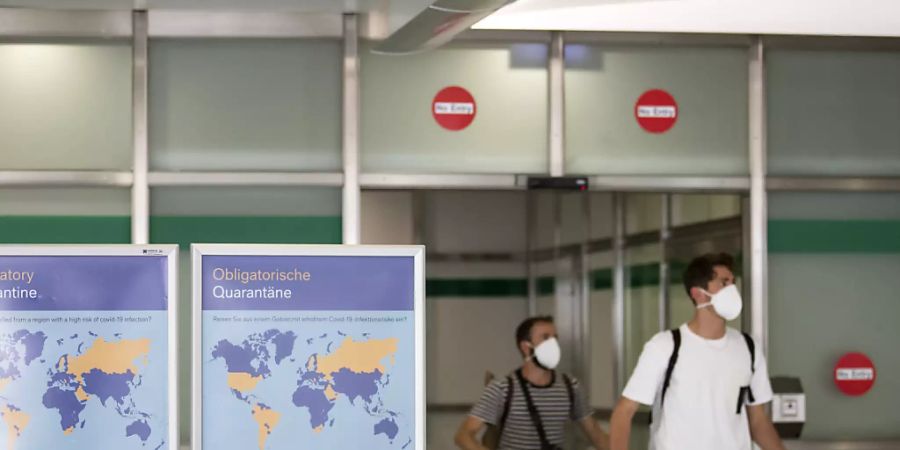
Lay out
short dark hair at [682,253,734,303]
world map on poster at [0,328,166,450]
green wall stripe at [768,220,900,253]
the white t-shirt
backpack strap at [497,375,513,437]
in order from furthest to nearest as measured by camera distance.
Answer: green wall stripe at [768,220,900,253], backpack strap at [497,375,513,437], short dark hair at [682,253,734,303], the white t-shirt, world map on poster at [0,328,166,450]

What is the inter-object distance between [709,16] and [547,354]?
200 cm

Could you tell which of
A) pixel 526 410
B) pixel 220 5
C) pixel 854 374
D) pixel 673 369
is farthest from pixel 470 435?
pixel 220 5

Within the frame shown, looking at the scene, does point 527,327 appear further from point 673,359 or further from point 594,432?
point 673,359

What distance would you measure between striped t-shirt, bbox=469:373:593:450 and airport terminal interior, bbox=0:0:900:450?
40 cm

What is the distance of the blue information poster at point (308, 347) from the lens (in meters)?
5.50

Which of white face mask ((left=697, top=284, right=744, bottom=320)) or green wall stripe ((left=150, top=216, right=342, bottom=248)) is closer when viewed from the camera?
white face mask ((left=697, top=284, right=744, bottom=320))

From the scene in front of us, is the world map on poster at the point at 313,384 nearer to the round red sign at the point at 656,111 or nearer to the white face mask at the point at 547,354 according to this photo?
the white face mask at the point at 547,354

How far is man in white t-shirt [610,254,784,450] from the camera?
6.93 m

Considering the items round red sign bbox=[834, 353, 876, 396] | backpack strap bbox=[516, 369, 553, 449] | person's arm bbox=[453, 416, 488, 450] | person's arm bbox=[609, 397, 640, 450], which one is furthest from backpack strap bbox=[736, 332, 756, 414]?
round red sign bbox=[834, 353, 876, 396]

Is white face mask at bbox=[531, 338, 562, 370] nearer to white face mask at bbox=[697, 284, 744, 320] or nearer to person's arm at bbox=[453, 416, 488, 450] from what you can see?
person's arm at bbox=[453, 416, 488, 450]

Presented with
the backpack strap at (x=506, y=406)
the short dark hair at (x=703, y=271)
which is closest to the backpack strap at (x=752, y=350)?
the short dark hair at (x=703, y=271)

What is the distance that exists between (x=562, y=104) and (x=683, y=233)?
3.44 feet

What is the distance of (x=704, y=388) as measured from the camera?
6.94m

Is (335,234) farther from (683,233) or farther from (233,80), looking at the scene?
(683,233)
